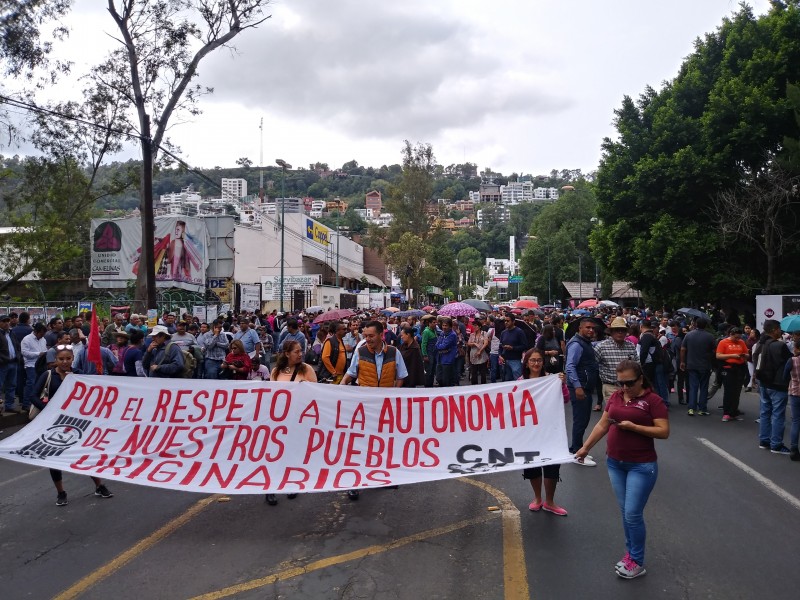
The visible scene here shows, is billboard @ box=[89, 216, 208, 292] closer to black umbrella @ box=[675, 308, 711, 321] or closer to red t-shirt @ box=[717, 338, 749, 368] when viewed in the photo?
black umbrella @ box=[675, 308, 711, 321]

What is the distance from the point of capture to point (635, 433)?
4.88 metres

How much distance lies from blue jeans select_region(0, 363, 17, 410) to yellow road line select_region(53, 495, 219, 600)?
7370 mm

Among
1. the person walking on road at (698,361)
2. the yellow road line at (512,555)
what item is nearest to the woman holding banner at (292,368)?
the yellow road line at (512,555)

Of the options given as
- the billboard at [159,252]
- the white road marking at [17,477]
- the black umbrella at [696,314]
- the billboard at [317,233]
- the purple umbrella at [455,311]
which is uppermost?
the billboard at [317,233]

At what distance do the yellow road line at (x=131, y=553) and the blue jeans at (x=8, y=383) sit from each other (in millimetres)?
7370

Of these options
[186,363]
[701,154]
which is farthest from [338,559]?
[701,154]

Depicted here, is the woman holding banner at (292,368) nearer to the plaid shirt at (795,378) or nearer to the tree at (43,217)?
the plaid shirt at (795,378)

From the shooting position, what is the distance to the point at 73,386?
7.23 m

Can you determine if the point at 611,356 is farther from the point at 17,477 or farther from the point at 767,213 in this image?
the point at 767,213

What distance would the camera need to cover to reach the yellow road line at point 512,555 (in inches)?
181

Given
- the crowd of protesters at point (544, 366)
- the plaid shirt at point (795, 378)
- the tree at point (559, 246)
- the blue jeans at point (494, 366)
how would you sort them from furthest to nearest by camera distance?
the tree at point (559, 246) < the blue jeans at point (494, 366) < the plaid shirt at point (795, 378) < the crowd of protesters at point (544, 366)

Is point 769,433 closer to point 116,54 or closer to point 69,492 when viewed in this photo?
point 69,492

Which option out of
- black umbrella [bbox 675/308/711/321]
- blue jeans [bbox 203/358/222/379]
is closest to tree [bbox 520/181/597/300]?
black umbrella [bbox 675/308/711/321]

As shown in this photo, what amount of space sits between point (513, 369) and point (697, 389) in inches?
134
